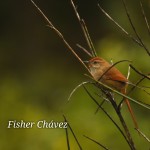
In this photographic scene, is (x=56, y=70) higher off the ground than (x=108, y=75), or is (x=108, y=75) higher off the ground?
(x=56, y=70)

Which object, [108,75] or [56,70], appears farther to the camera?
[56,70]

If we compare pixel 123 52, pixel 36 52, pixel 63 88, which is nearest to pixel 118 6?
pixel 63 88

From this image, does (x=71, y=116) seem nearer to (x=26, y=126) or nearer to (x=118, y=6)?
(x=26, y=126)

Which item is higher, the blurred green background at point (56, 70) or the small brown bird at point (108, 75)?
the blurred green background at point (56, 70)

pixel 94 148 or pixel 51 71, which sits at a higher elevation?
pixel 51 71

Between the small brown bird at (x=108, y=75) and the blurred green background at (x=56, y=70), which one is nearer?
the small brown bird at (x=108, y=75)

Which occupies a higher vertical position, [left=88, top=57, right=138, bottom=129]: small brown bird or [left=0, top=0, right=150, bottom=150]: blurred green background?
[left=0, top=0, right=150, bottom=150]: blurred green background

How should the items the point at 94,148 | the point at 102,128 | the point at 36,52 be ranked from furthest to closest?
the point at 36,52 → the point at 102,128 → the point at 94,148

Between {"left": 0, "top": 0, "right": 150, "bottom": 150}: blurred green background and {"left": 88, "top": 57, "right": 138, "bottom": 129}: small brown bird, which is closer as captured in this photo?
{"left": 88, "top": 57, "right": 138, "bottom": 129}: small brown bird
